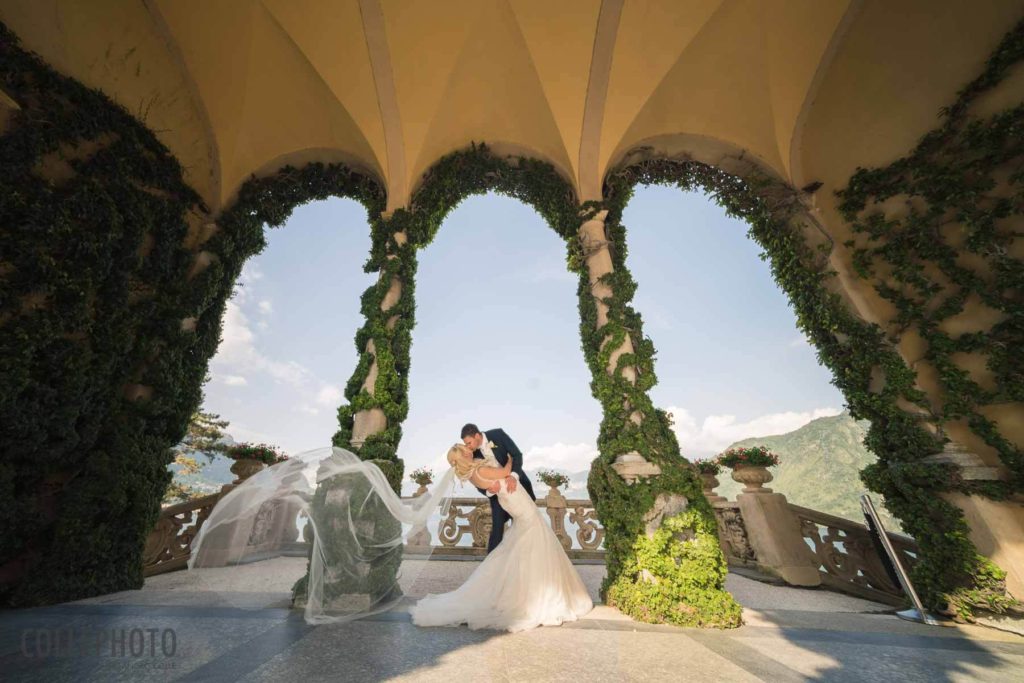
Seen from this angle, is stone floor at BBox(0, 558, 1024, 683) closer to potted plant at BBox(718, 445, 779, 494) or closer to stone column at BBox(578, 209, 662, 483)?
stone column at BBox(578, 209, 662, 483)

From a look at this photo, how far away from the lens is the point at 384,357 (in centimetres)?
578

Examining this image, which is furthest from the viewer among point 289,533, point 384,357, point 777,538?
point 777,538

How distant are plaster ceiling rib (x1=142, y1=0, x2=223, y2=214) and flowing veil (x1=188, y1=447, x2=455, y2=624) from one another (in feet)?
21.9

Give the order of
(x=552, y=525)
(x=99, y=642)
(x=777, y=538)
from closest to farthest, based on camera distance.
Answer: (x=99, y=642) → (x=777, y=538) → (x=552, y=525)

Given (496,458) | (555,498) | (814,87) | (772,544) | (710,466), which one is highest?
(814,87)

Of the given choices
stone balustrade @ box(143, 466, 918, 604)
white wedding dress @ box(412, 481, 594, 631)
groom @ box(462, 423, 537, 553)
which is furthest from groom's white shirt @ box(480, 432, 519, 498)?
stone balustrade @ box(143, 466, 918, 604)

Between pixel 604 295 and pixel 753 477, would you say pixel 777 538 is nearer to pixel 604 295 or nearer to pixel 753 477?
pixel 753 477

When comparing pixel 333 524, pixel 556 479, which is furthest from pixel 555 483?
pixel 333 524

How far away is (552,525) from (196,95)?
11850mm

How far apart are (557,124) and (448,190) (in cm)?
268

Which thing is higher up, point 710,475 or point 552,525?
point 710,475

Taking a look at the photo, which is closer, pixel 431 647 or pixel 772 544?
pixel 431 647

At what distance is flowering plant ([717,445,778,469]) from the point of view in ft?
22.3

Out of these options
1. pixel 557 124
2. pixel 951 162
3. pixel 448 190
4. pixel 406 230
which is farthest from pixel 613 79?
pixel 951 162
